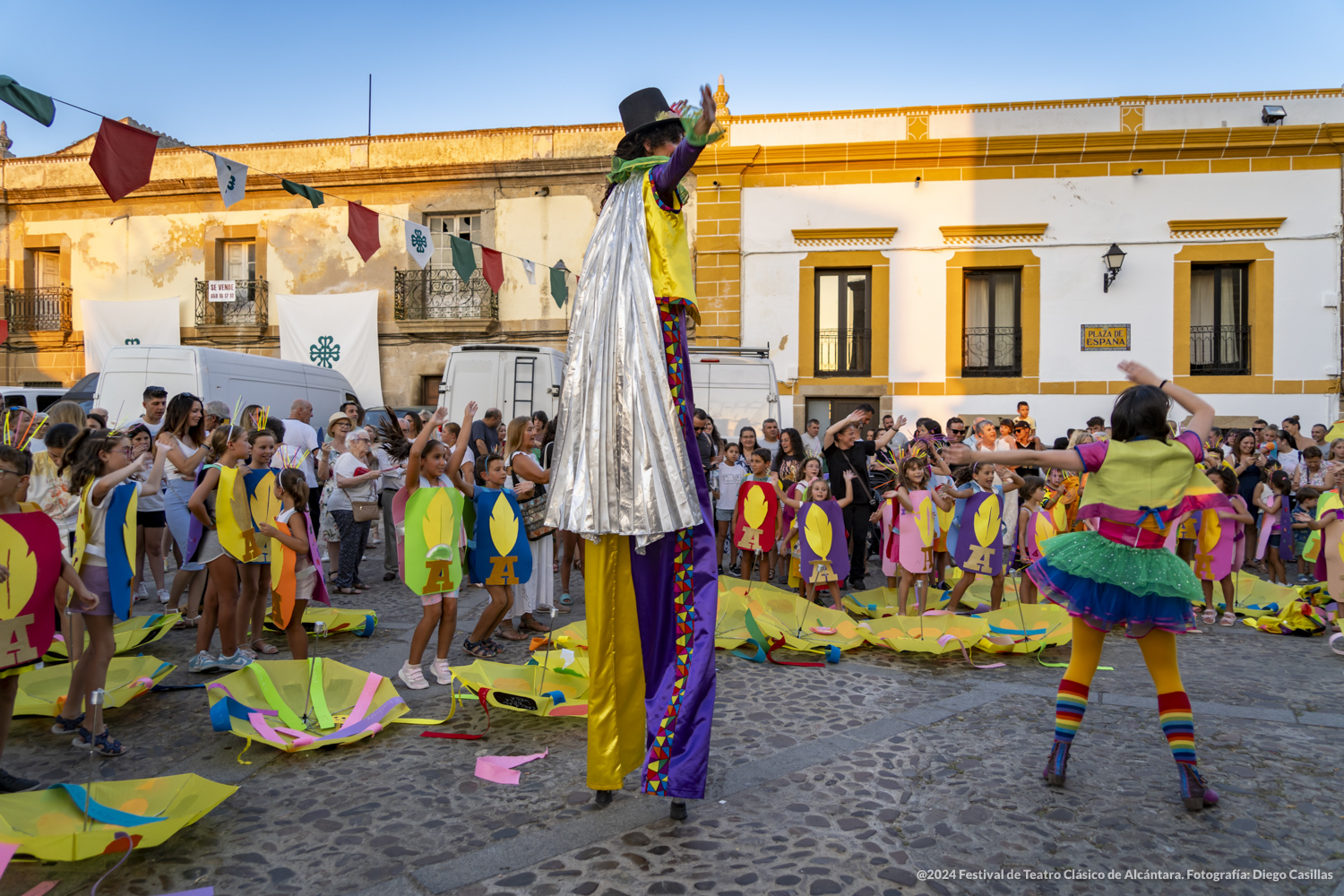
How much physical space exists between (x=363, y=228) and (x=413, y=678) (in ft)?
24.2

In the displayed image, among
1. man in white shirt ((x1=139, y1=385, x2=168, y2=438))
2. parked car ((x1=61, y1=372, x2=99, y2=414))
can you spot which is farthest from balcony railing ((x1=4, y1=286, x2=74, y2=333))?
man in white shirt ((x1=139, y1=385, x2=168, y2=438))

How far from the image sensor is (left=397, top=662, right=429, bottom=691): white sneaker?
4.87 metres

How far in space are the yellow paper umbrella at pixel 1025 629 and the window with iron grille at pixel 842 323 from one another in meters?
10.2

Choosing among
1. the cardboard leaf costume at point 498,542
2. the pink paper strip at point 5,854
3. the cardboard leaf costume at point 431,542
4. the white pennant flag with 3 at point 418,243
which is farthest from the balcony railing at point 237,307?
the pink paper strip at point 5,854

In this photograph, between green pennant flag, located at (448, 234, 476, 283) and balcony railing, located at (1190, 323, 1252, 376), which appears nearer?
green pennant flag, located at (448, 234, 476, 283)

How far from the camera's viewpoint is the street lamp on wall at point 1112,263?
48.4ft

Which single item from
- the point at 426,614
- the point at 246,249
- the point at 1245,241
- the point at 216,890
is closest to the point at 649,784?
the point at 216,890

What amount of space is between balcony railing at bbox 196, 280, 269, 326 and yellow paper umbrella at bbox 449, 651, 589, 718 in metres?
17.7

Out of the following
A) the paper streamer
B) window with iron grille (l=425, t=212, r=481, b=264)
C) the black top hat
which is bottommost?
the paper streamer

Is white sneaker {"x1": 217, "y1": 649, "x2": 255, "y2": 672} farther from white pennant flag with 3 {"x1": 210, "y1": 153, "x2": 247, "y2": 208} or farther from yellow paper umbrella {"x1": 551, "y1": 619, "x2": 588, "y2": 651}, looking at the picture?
white pennant flag with 3 {"x1": 210, "y1": 153, "x2": 247, "y2": 208}

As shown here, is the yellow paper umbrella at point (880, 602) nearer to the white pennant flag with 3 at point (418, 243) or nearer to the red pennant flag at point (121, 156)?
the red pennant flag at point (121, 156)

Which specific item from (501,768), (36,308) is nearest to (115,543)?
(501,768)

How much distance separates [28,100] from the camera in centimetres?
605

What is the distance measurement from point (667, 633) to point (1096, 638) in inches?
72.9
